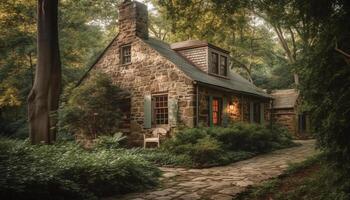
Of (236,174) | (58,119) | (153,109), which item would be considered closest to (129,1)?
(153,109)

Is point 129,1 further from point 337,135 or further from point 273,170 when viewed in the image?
point 337,135

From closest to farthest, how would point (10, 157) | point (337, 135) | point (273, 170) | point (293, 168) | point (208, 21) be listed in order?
point (337, 135), point (10, 157), point (293, 168), point (273, 170), point (208, 21)

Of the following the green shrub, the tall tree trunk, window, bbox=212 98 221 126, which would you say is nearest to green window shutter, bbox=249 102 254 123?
window, bbox=212 98 221 126

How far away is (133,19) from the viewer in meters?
15.7

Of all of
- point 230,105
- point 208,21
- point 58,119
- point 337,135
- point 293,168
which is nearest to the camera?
point 337,135

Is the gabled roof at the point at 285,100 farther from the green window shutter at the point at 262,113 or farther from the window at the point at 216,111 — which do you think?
the window at the point at 216,111

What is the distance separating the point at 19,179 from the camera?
15.0ft

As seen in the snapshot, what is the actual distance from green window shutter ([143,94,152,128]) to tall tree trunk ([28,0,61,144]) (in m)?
4.49

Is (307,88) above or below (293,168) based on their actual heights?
above

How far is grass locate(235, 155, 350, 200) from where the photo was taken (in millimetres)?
4473

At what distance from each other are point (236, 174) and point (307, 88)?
386 cm

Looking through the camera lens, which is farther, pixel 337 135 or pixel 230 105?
pixel 230 105

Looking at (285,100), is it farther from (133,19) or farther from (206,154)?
(206,154)

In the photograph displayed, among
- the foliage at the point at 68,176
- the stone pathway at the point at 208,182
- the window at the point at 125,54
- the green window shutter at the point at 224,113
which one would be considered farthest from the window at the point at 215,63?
the foliage at the point at 68,176
